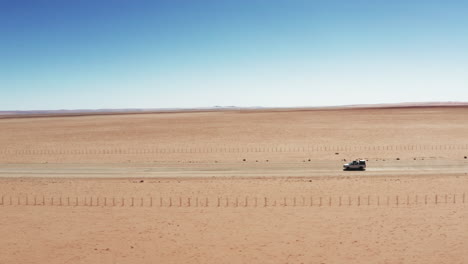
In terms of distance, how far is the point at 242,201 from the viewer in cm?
3422

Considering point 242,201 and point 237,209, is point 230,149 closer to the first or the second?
point 242,201

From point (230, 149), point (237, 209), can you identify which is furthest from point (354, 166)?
point (230, 149)

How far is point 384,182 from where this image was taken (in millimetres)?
39625

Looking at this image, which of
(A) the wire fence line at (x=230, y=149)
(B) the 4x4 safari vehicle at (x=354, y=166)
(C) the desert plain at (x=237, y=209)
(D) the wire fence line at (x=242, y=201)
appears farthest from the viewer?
(A) the wire fence line at (x=230, y=149)

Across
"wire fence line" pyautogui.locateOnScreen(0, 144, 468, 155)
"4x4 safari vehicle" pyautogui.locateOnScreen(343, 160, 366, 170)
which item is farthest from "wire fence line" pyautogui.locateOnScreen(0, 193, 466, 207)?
"wire fence line" pyautogui.locateOnScreen(0, 144, 468, 155)

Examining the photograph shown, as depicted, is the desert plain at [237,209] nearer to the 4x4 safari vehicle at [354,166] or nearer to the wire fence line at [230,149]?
the 4x4 safari vehicle at [354,166]

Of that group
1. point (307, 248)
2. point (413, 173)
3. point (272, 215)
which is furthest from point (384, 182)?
point (307, 248)

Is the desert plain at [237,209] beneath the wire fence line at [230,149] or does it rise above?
beneath

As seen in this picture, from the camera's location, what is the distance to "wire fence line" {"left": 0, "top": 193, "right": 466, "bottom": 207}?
32.6 meters

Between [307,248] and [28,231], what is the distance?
20.6m

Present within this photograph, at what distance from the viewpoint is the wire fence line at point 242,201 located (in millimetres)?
32625

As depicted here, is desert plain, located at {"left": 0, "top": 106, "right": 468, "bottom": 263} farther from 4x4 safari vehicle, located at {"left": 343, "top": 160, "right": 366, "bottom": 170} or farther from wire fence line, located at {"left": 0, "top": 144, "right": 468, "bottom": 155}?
wire fence line, located at {"left": 0, "top": 144, "right": 468, "bottom": 155}

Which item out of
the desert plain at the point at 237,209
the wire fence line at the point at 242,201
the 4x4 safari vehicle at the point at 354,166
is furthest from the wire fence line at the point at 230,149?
the wire fence line at the point at 242,201

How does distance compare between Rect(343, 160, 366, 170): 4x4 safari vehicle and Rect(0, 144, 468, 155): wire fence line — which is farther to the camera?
Rect(0, 144, 468, 155): wire fence line
